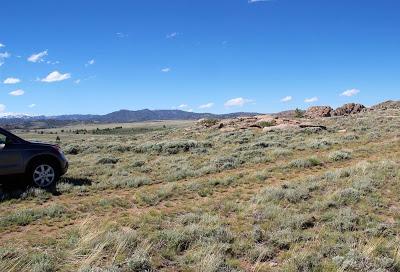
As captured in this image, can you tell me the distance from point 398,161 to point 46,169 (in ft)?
42.3

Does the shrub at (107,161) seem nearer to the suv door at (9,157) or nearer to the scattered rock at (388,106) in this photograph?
the suv door at (9,157)

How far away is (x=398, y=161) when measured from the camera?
16.8 metres

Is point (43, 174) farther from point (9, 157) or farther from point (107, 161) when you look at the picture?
point (107, 161)

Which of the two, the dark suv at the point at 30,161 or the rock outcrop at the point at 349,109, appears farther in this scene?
the rock outcrop at the point at 349,109

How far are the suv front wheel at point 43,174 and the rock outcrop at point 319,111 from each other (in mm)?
57297

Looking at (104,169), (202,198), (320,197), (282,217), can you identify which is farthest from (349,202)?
(104,169)

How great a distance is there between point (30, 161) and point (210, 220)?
6.79m

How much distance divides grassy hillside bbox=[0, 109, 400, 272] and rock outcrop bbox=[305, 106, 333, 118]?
5053 centimetres

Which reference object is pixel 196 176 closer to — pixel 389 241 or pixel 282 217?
pixel 282 217

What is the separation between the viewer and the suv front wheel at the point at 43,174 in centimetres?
1355

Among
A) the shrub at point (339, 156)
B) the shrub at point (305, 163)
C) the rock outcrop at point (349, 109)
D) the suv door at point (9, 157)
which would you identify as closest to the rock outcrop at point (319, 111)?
the rock outcrop at point (349, 109)

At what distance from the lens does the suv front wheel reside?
13550 millimetres

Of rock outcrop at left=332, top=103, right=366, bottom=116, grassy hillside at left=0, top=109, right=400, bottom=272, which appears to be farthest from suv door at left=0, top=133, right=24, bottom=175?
rock outcrop at left=332, top=103, right=366, bottom=116

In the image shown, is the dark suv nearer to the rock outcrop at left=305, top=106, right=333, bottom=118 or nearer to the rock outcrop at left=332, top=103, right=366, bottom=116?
the rock outcrop at left=305, top=106, right=333, bottom=118
